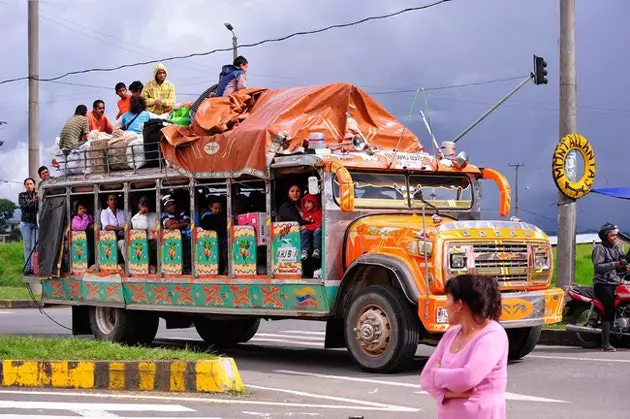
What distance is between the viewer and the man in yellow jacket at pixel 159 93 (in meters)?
17.5

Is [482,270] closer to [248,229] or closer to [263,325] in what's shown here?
[248,229]

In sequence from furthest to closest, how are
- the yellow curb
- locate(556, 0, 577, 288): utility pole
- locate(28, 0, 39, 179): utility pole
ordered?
locate(28, 0, 39, 179): utility pole < locate(556, 0, 577, 288): utility pole < the yellow curb

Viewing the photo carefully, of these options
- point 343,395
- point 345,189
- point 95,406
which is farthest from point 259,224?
point 95,406

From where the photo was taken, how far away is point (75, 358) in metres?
11.3

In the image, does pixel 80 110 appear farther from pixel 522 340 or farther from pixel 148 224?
pixel 522 340

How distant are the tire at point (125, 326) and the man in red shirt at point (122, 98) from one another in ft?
10.7

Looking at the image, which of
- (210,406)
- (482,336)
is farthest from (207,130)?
(482,336)

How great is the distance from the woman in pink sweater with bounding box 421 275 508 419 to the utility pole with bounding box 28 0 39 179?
75.9 feet

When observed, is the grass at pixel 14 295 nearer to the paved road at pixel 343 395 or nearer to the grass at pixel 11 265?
the grass at pixel 11 265

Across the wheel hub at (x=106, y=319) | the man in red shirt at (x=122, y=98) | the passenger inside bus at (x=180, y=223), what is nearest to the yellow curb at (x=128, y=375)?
the passenger inside bus at (x=180, y=223)

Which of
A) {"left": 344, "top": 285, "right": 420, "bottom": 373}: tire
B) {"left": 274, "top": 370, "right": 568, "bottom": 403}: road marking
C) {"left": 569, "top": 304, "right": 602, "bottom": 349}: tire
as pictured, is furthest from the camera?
{"left": 569, "top": 304, "right": 602, "bottom": 349}: tire

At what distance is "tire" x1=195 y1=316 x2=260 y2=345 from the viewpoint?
1681 cm

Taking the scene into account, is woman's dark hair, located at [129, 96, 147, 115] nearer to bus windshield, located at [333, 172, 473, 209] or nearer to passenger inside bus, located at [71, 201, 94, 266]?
passenger inside bus, located at [71, 201, 94, 266]

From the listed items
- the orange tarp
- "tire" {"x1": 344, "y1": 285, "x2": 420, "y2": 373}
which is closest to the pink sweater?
"tire" {"x1": 344, "y1": 285, "x2": 420, "y2": 373}
